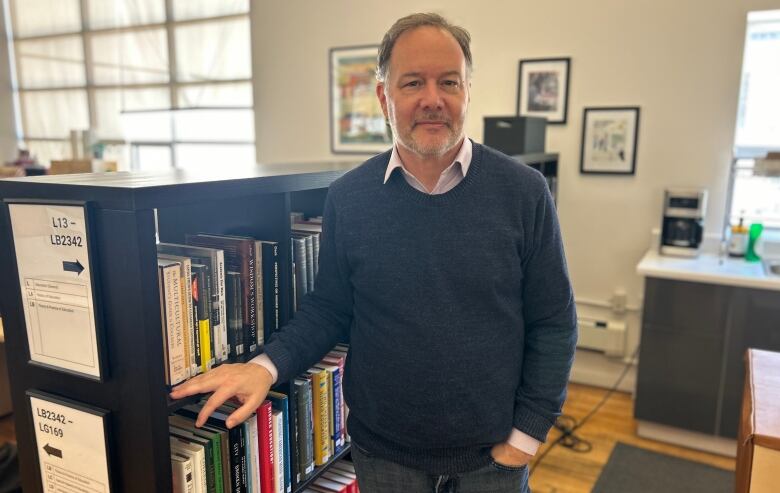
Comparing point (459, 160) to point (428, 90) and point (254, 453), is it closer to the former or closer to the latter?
point (428, 90)

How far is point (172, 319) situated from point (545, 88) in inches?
118

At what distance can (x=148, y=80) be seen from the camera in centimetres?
591

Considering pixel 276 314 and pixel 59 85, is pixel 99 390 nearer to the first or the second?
pixel 276 314

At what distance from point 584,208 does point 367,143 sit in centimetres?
163

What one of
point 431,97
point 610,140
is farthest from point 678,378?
point 431,97

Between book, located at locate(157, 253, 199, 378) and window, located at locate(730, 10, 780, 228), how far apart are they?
3.05 m

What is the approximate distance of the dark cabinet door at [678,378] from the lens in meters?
2.71

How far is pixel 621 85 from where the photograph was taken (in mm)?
3285

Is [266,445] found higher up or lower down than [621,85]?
lower down

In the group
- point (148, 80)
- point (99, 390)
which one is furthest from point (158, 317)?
point (148, 80)

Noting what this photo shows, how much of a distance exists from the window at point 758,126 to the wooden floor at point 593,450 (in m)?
1.28

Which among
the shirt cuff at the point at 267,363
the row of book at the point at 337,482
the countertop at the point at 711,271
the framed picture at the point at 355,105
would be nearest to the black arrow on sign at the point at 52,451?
the shirt cuff at the point at 267,363

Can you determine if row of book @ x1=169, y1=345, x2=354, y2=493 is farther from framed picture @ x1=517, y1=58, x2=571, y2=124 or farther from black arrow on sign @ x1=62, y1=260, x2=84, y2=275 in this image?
framed picture @ x1=517, y1=58, x2=571, y2=124

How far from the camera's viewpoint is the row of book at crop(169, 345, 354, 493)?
44.7 inches
